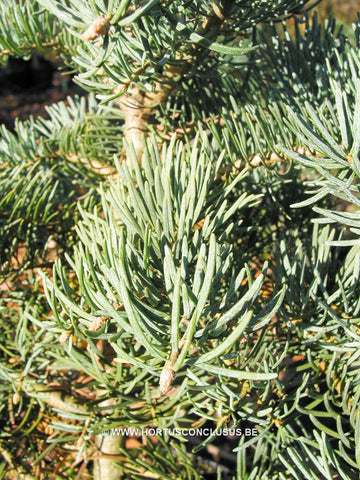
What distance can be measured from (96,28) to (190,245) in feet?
0.40

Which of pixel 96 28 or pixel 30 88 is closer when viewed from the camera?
pixel 96 28

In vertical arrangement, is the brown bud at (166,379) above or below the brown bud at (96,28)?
below

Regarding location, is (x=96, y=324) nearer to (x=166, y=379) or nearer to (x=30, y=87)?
(x=166, y=379)

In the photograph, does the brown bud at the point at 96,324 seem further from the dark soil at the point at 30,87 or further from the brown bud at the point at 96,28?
the dark soil at the point at 30,87

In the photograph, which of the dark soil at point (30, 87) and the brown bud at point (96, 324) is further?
the dark soil at point (30, 87)

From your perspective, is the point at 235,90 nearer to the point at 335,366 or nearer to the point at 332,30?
the point at 332,30

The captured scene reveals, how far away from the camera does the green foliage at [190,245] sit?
21cm

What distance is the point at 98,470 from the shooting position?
0.38m

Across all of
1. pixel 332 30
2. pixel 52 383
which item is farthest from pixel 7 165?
pixel 332 30

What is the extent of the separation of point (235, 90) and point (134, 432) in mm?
291

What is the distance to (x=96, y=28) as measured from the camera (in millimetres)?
170

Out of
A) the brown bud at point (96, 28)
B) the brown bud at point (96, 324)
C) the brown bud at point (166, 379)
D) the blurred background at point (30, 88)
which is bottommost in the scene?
the brown bud at point (166, 379)

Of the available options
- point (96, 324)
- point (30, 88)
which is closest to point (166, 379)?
point (96, 324)

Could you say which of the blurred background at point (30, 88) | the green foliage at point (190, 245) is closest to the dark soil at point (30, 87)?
the blurred background at point (30, 88)
